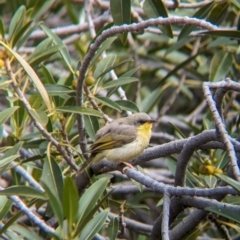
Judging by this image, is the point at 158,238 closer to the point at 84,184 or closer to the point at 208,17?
the point at 84,184

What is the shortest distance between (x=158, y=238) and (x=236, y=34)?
1.13m

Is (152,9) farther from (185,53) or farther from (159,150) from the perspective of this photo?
(185,53)

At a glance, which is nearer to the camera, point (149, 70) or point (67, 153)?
point (67, 153)

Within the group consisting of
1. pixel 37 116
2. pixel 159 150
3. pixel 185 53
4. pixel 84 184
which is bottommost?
pixel 185 53

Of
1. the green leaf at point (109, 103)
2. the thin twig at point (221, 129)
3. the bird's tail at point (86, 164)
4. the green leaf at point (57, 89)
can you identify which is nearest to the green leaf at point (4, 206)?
the bird's tail at point (86, 164)

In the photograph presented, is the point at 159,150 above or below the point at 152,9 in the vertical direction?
below

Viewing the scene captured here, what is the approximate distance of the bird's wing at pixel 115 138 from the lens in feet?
13.5

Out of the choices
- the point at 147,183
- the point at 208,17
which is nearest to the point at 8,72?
the point at 147,183

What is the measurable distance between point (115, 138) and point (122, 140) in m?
0.09

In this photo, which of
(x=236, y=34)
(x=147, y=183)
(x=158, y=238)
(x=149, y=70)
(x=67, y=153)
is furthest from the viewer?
(x=149, y=70)

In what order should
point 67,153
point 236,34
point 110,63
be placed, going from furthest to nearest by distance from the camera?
point 110,63 < point 67,153 < point 236,34

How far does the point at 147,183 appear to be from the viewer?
10.7 feet

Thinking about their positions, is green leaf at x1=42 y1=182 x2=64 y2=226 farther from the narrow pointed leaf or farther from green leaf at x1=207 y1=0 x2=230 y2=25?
green leaf at x1=207 y1=0 x2=230 y2=25

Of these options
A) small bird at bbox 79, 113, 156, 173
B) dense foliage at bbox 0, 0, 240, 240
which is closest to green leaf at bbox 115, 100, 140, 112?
dense foliage at bbox 0, 0, 240, 240
